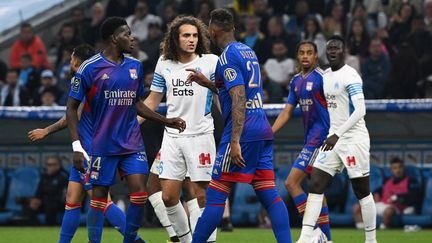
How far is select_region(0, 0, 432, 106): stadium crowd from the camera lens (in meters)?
20.2

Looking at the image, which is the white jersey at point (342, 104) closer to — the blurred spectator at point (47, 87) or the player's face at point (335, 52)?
the player's face at point (335, 52)

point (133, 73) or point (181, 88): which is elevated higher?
point (133, 73)

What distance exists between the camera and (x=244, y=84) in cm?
1150

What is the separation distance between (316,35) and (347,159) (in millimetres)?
7813

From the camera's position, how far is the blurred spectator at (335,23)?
21438 mm

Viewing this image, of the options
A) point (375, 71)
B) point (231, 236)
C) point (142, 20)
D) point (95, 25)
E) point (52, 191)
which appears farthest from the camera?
point (95, 25)

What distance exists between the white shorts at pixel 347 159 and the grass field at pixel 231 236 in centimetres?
218

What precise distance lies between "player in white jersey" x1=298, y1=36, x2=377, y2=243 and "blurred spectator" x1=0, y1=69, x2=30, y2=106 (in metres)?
8.58

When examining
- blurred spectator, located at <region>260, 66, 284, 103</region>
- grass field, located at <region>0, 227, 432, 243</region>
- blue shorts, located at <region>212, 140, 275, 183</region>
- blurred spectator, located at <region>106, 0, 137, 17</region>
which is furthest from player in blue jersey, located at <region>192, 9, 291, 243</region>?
blurred spectator, located at <region>106, 0, 137, 17</region>

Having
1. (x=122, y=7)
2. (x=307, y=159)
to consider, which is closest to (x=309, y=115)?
(x=307, y=159)

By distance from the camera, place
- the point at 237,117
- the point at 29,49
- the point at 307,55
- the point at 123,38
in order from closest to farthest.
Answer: the point at 237,117 < the point at 123,38 < the point at 307,55 < the point at 29,49

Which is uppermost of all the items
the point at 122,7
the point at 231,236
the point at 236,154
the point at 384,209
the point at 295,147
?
the point at 122,7

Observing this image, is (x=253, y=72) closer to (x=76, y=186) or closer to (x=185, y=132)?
(x=185, y=132)

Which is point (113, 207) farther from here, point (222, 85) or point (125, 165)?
point (222, 85)
